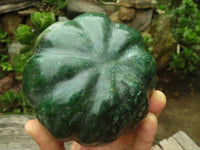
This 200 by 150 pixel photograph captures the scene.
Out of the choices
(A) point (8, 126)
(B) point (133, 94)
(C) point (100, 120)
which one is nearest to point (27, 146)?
(A) point (8, 126)

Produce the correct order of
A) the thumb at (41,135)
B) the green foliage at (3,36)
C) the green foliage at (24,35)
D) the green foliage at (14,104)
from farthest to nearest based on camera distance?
1. the green foliage at (3,36)
2. the green foliage at (14,104)
3. the green foliage at (24,35)
4. the thumb at (41,135)

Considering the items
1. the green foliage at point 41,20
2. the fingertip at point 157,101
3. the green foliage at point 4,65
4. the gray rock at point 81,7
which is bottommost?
the green foliage at point 4,65

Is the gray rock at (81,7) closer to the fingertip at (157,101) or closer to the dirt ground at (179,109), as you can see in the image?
the dirt ground at (179,109)

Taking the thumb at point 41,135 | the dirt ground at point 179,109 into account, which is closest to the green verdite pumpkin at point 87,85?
the thumb at point 41,135

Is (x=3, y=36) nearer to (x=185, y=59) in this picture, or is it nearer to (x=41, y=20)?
(x=41, y=20)

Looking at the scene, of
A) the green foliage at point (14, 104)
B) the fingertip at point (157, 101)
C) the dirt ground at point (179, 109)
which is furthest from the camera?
the dirt ground at point (179, 109)

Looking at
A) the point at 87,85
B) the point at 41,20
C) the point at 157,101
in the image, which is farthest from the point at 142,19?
the point at 87,85

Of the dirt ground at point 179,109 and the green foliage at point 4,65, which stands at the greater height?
the green foliage at point 4,65

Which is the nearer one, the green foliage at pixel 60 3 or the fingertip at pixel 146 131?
the fingertip at pixel 146 131
